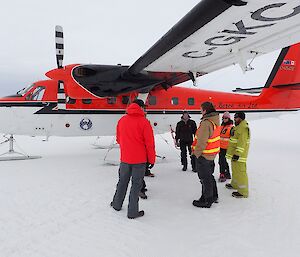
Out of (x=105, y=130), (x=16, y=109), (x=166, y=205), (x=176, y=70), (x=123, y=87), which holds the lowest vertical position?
(x=166, y=205)

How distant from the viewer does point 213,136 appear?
4.28 meters

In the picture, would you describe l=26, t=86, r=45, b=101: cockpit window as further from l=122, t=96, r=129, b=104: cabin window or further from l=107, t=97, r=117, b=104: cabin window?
l=122, t=96, r=129, b=104: cabin window

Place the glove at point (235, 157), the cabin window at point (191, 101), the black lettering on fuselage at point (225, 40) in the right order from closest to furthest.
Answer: the black lettering on fuselage at point (225, 40)
the glove at point (235, 157)
the cabin window at point (191, 101)

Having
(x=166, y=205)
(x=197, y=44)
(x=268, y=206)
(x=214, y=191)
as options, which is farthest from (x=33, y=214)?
(x=197, y=44)

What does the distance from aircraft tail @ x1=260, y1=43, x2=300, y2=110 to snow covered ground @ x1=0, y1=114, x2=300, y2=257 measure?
17.0 feet

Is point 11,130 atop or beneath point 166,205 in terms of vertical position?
atop

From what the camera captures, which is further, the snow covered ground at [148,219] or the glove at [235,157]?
the glove at [235,157]

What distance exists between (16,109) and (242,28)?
736cm

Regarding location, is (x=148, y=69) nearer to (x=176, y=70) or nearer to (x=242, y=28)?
(x=176, y=70)

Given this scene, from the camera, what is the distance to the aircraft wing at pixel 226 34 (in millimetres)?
3494

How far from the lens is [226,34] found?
4.56 m

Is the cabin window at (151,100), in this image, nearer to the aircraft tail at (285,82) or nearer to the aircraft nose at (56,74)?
the aircraft nose at (56,74)

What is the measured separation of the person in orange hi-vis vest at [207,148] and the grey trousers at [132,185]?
1.07m

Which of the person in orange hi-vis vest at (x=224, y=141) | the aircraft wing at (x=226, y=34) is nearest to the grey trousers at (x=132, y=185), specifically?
the aircraft wing at (x=226, y=34)
